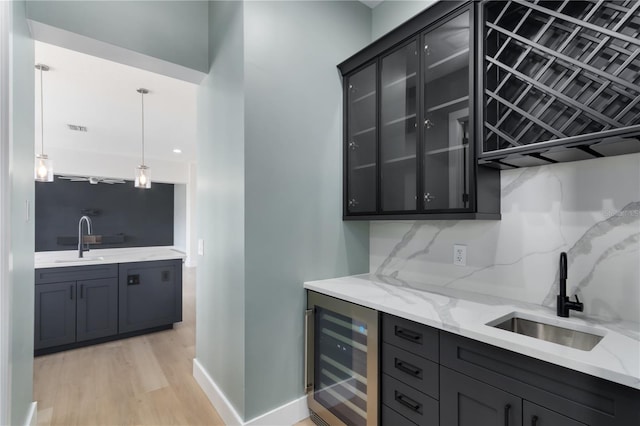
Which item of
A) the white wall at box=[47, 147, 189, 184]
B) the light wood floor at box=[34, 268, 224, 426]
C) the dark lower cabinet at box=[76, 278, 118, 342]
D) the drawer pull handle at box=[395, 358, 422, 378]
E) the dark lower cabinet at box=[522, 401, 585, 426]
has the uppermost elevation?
the white wall at box=[47, 147, 189, 184]

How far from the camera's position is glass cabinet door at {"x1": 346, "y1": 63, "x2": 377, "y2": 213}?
2.15 metres

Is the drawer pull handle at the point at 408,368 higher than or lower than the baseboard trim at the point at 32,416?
higher

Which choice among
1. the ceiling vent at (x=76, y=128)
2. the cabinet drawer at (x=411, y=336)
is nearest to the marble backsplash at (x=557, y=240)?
the cabinet drawer at (x=411, y=336)

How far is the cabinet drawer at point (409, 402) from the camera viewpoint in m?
1.41

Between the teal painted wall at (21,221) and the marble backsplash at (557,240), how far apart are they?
2.34 m

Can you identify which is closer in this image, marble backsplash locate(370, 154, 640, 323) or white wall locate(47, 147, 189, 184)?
marble backsplash locate(370, 154, 640, 323)

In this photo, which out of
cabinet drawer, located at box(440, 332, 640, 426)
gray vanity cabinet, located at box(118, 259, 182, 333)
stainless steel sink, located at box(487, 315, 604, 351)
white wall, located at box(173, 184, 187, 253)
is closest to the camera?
cabinet drawer, located at box(440, 332, 640, 426)

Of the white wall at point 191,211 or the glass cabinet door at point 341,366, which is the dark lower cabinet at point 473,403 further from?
the white wall at point 191,211

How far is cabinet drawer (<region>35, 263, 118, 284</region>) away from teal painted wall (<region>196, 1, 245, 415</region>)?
165cm

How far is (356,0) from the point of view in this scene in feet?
8.02

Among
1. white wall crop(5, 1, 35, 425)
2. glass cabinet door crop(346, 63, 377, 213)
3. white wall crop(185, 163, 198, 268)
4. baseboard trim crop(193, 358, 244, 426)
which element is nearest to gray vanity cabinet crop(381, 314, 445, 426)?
glass cabinet door crop(346, 63, 377, 213)

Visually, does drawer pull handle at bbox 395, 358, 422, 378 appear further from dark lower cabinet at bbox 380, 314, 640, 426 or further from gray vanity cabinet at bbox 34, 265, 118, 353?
gray vanity cabinet at bbox 34, 265, 118, 353

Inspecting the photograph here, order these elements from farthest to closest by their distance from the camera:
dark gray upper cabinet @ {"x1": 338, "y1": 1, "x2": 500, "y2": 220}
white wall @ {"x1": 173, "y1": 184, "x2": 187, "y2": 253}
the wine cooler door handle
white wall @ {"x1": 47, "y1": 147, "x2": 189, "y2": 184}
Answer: white wall @ {"x1": 173, "y1": 184, "x2": 187, "y2": 253}
white wall @ {"x1": 47, "y1": 147, "x2": 189, "y2": 184}
the wine cooler door handle
dark gray upper cabinet @ {"x1": 338, "y1": 1, "x2": 500, "y2": 220}

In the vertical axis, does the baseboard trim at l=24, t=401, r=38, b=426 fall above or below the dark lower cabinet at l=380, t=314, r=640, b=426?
below
